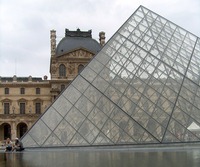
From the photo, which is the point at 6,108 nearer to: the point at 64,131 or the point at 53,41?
the point at 53,41

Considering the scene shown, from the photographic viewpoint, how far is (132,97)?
1448cm

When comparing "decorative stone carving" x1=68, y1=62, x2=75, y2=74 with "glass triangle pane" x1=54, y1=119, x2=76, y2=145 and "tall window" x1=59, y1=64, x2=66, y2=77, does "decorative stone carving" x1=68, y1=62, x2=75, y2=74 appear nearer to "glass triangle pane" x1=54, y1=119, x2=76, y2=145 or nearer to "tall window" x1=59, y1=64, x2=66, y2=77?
"tall window" x1=59, y1=64, x2=66, y2=77

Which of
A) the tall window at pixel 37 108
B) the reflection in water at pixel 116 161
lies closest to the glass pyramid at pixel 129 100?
the reflection in water at pixel 116 161

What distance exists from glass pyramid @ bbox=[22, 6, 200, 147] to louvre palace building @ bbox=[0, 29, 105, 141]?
3945 cm

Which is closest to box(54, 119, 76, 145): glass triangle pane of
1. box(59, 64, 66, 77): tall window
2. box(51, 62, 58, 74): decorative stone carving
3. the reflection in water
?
the reflection in water

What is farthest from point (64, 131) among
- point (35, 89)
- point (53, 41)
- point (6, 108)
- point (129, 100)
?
point (53, 41)

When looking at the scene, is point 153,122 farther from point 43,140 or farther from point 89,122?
point 43,140

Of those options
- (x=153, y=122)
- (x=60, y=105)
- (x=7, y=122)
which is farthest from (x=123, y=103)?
(x=7, y=122)

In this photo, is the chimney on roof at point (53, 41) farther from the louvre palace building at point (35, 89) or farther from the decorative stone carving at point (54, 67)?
the decorative stone carving at point (54, 67)

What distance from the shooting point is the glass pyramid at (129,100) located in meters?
13.3

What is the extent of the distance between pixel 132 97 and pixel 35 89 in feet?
147

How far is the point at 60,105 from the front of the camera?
49.1ft

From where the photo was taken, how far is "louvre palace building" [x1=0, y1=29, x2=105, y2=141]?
56.6m

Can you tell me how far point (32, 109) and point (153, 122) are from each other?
→ 4604 cm
